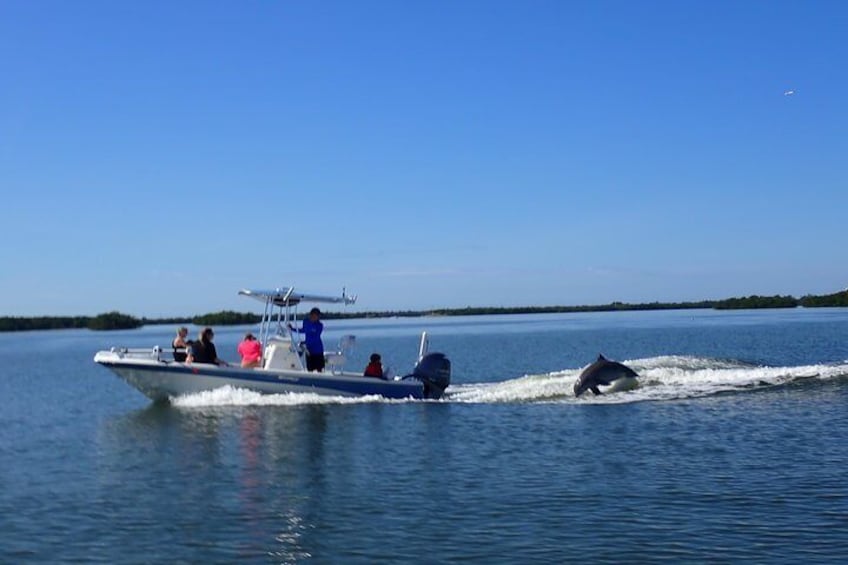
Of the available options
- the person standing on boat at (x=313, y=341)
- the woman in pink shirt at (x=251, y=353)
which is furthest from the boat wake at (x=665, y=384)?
the woman in pink shirt at (x=251, y=353)

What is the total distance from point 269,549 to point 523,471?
5146 millimetres

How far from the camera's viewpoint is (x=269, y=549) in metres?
10.9

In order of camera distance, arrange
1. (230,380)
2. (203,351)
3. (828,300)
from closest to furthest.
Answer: (230,380), (203,351), (828,300)

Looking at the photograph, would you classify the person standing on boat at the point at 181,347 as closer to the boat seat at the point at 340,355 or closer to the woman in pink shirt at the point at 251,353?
the woman in pink shirt at the point at 251,353

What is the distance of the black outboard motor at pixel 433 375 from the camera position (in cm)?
2573

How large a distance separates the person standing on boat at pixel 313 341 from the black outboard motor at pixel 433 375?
8.17 feet

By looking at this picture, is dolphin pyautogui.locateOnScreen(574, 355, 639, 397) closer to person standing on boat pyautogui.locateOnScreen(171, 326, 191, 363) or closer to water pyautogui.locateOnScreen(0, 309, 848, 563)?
water pyautogui.locateOnScreen(0, 309, 848, 563)

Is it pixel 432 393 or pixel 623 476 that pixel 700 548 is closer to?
pixel 623 476

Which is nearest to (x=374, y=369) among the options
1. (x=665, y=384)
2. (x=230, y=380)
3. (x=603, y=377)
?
(x=230, y=380)

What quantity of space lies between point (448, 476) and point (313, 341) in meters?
10.8

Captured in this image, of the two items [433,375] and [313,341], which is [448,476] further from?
[433,375]

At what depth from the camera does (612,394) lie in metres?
24.7

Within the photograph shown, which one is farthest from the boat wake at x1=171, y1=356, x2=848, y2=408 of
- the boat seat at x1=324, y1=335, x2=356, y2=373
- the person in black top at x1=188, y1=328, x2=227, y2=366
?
the boat seat at x1=324, y1=335, x2=356, y2=373

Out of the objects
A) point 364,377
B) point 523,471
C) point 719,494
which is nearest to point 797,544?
point 719,494
